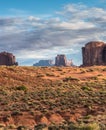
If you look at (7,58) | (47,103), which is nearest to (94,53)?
(7,58)

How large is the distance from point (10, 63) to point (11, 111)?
112275mm

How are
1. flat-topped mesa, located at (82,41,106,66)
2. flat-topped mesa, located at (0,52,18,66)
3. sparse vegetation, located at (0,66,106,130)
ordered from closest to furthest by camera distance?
sparse vegetation, located at (0,66,106,130) < flat-topped mesa, located at (82,41,106,66) < flat-topped mesa, located at (0,52,18,66)

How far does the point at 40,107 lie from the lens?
146 ft

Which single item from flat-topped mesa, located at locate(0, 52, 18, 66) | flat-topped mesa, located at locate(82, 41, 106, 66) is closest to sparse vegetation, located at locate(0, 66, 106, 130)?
flat-topped mesa, located at locate(82, 41, 106, 66)

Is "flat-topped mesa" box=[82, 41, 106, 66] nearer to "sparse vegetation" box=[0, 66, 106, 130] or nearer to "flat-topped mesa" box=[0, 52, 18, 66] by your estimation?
"flat-topped mesa" box=[0, 52, 18, 66]

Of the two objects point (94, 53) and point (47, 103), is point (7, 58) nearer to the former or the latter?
point (94, 53)

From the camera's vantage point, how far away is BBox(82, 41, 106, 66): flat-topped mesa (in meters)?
142

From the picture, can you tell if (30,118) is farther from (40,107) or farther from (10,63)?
(10,63)

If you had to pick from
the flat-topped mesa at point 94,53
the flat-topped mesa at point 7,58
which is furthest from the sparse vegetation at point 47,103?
the flat-topped mesa at point 7,58

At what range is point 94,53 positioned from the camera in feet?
469

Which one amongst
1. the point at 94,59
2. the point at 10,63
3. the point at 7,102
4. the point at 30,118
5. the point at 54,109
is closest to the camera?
the point at 30,118

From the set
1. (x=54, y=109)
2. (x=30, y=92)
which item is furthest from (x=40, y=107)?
(x=30, y=92)

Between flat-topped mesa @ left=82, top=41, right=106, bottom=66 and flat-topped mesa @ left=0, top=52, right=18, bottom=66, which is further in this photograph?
flat-topped mesa @ left=0, top=52, right=18, bottom=66

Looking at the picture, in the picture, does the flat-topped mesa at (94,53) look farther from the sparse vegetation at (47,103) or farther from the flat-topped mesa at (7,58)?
the sparse vegetation at (47,103)
